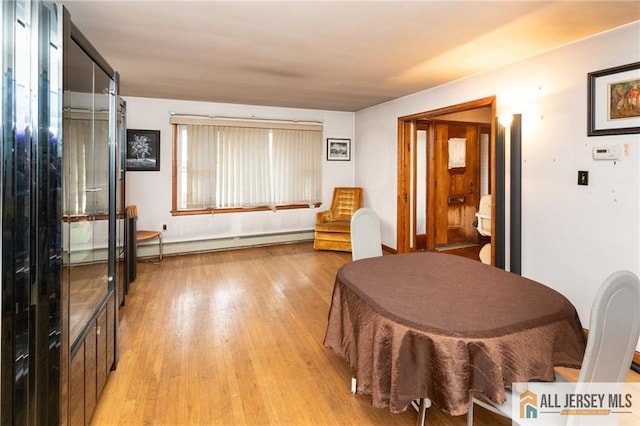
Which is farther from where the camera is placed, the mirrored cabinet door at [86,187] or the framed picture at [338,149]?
the framed picture at [338,149]

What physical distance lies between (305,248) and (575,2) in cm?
469

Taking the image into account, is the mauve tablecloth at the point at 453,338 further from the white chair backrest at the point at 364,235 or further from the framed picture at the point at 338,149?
the framed picture at the point at 338,149

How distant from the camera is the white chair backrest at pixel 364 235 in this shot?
2803 mm

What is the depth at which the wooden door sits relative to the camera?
5.89 metres

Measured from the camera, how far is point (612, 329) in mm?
1082

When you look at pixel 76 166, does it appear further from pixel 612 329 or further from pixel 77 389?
pixel 612 329

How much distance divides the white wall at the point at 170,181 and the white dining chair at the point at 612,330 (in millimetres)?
5328

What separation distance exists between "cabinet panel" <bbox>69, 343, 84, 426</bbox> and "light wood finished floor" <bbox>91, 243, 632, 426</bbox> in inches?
10.9

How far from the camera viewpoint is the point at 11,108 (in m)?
1.15

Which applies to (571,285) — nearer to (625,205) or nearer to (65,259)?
(625,205)

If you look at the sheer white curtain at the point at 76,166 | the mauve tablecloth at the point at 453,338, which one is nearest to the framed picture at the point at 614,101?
the mauve tablecloth at the point at 453,338

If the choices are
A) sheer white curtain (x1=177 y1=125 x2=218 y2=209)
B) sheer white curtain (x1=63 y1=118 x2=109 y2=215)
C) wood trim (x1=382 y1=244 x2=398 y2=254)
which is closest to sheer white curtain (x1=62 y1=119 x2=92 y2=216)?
sheer white curtain (x1=63 y1=118 x2=109 y2=215)

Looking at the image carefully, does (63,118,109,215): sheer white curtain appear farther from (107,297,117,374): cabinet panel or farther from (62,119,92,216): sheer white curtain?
(107,297,117,374): cabinet panel

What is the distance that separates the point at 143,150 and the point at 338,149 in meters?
3.32
